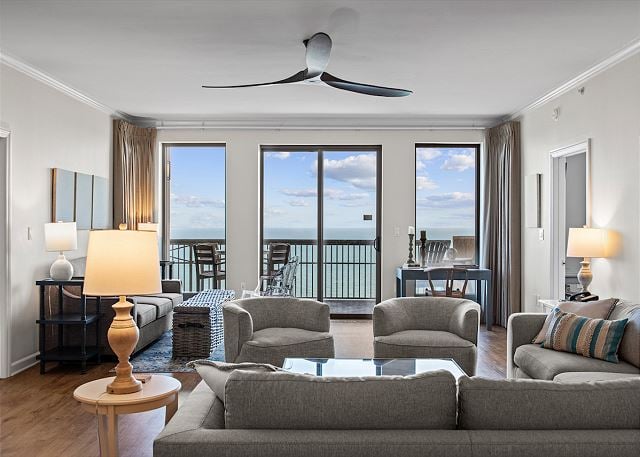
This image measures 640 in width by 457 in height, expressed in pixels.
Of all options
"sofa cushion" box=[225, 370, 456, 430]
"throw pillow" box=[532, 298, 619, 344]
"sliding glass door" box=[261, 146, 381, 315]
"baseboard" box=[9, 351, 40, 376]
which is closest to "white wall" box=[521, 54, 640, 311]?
"throw pillow" box=[532, 298, 619, 344]

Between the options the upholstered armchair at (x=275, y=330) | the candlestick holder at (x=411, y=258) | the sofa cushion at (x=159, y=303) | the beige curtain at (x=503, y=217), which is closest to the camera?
the upholstered armchair at (x=275, y=330)

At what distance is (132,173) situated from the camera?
7668mm

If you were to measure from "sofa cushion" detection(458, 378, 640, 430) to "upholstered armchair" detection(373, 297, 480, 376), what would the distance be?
2456 millimetres

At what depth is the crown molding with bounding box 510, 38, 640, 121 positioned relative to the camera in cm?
459

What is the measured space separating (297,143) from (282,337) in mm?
3998

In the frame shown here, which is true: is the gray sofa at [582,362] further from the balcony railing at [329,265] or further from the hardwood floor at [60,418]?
the balcony railing at [329,265]

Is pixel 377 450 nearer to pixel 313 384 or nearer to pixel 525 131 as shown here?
pixel 313 384

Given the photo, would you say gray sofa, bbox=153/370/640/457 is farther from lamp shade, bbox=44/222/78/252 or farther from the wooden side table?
lamp shade, bbox=44/222/78/252

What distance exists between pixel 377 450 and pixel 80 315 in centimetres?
430

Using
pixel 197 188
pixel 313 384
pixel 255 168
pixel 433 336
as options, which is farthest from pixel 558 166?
pixel 313 384

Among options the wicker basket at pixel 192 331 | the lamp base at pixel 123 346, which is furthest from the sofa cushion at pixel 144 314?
the lamp base at pixel 123 346

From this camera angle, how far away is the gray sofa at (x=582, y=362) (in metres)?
3.49

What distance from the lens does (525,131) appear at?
7152mm

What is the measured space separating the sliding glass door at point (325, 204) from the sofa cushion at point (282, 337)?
346cm
